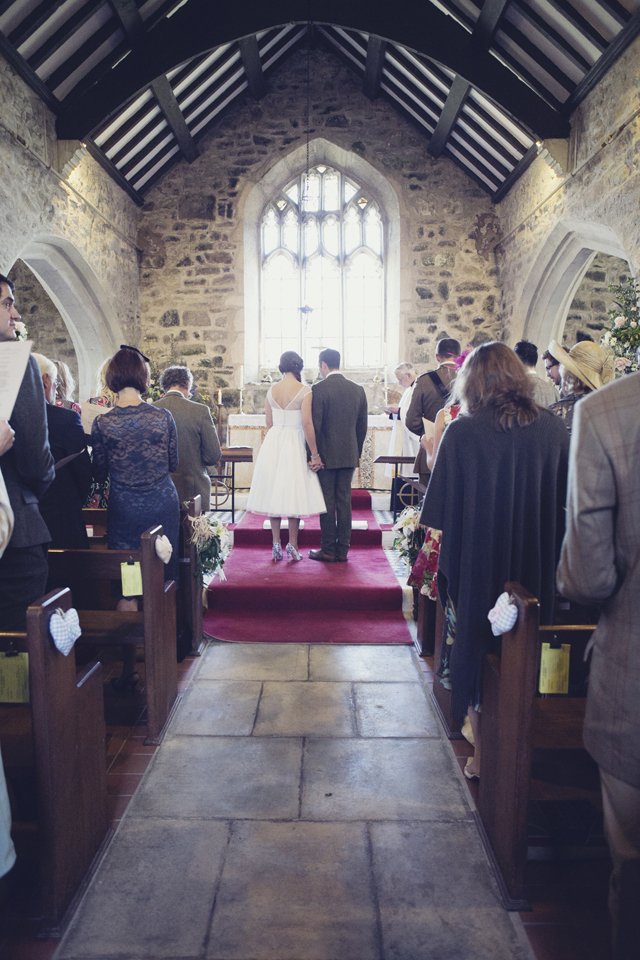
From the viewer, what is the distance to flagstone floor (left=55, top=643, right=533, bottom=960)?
1.51 metres

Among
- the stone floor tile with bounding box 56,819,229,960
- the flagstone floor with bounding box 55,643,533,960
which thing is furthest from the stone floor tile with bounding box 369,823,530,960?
the stone floor tile with bounding box 56,819,229,960

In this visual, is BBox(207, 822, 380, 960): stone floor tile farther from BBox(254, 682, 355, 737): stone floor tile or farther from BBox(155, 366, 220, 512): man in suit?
BBox(155, 366, 220, 512): man in suit

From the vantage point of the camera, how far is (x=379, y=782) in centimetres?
216

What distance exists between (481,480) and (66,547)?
1.85 m

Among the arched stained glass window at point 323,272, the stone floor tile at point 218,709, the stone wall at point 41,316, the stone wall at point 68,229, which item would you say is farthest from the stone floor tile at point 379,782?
the stone wall at point 41,316

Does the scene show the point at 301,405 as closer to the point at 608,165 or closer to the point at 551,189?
the point at 608,165

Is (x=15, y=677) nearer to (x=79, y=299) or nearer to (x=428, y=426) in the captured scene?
(x=428, y=426)

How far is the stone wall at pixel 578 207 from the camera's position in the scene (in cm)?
489

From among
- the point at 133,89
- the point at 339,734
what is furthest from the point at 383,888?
the point at 133,89

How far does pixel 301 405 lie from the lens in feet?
14.5

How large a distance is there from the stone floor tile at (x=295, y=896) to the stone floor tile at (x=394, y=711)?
631 mm

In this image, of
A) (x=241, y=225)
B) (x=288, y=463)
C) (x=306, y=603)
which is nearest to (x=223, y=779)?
(x=306, y=603)

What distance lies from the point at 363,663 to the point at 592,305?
6833 millimetres

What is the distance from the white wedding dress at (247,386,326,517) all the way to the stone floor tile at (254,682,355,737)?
1695mm
